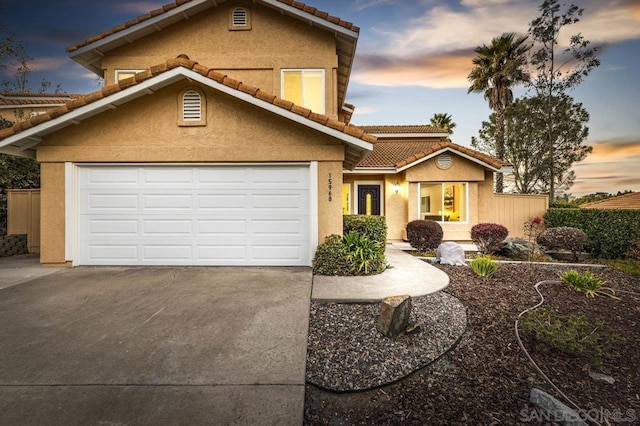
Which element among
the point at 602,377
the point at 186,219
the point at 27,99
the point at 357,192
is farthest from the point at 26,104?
the point at 602,377

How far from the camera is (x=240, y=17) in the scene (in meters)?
8.84

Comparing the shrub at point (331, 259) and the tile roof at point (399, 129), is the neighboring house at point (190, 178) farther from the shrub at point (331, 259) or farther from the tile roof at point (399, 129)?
the tile roof at point (399, 129)

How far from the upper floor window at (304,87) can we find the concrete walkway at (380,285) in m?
5.77

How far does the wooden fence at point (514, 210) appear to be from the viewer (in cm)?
1239

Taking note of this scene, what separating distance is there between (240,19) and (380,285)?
906 centimetres

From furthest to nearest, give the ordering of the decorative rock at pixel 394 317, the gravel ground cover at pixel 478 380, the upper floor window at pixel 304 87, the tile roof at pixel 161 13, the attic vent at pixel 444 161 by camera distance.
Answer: the attic vent at pixel 444 161, the upper floor window at pixel 304 87, the tile roof at pixel 161 13, the decorative rock at pixel 394 317, the gravel ground cover at pixel 478 380

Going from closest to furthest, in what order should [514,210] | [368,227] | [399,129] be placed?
1. [368,227]
2. [514,210]
3. [399,129]

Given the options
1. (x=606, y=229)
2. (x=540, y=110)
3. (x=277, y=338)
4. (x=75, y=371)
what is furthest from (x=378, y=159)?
(x=540, y=110)

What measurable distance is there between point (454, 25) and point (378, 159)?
25.5ft

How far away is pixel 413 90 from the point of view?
1902cm

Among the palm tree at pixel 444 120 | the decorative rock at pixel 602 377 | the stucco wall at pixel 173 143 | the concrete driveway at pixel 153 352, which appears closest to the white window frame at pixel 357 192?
the stucco wall at pixel 173 143

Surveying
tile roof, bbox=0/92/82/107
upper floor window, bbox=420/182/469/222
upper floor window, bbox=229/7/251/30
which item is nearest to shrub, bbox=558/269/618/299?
upper floor window, bbox=420/182/469/222

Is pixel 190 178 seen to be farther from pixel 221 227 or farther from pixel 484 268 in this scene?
pixel 484 268

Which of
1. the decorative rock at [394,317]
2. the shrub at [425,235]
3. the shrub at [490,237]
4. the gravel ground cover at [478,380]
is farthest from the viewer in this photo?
the shrub at [425,235]
